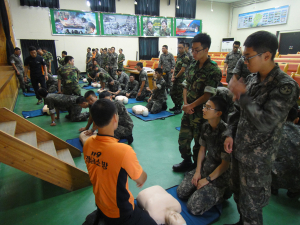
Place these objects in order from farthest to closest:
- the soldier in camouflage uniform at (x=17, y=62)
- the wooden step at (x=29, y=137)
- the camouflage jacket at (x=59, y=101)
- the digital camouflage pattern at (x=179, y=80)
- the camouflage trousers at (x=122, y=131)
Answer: the soldier in camouflage uniform at (x=17, y=62)
the digital camouflage pattern at (x=179, y=80)
the camouflage jacket at (x=59, y=101)
the camouflage trousers at (x=122, y=131)
the wooden step at (x=29, y=137)

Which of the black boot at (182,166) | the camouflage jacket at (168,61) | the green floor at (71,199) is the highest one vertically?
the camouflage jacket at (168,61)

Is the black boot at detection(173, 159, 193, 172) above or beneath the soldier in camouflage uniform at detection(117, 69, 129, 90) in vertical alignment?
beneath

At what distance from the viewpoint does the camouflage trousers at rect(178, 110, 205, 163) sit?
2.24m

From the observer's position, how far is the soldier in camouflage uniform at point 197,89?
204 centimetres

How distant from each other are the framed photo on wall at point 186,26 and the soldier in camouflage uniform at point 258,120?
14534mm

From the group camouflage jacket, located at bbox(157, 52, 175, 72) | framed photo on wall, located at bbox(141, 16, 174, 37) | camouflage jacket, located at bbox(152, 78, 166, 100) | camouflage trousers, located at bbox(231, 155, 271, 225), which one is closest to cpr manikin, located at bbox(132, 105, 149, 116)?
camouflage jacket, located at bbox(152, 78, 166, 100)

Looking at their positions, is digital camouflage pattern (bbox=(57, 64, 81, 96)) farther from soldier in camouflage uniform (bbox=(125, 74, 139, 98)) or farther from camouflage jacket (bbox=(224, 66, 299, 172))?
camouflage jacket (bbox=(224, 66, 299, 172))

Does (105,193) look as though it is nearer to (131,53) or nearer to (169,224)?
(169,224)

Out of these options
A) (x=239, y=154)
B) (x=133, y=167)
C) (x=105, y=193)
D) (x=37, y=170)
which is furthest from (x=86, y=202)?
(x=239, y=154)

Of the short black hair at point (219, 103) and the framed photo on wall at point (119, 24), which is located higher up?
the framed photo on wall at point (119, 24)

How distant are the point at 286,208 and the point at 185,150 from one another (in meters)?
1.16

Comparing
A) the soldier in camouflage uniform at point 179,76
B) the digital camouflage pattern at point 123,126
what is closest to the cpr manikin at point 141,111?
the soldier in camouflage uniform at point 179,76

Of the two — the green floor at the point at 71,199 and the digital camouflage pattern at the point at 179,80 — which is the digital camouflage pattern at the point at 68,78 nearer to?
the green floor at the point at 71,199

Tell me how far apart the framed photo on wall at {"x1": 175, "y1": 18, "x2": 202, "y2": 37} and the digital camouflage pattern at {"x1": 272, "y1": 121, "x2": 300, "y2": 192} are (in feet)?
46.1
